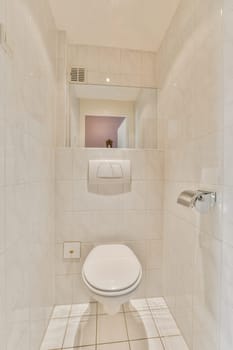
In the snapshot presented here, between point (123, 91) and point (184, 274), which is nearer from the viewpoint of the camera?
point (184, 274)

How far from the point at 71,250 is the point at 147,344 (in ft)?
2.67

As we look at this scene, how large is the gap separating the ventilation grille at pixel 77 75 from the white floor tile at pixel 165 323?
2031 millimetres

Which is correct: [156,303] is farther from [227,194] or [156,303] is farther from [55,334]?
[227,194]

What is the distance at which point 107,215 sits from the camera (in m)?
1.68

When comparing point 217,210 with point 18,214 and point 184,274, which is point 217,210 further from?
point 18,214

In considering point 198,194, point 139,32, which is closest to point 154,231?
point 198,194

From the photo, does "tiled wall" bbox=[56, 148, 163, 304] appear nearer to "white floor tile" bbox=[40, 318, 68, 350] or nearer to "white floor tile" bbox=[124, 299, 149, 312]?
"white floor tile" bbox=[124, 299, 149, 312]

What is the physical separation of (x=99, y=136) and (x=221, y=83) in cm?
105

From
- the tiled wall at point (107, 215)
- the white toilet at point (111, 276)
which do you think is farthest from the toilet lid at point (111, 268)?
the tiled wall at point (107, 215)

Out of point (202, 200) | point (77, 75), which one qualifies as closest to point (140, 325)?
point (202, 200)

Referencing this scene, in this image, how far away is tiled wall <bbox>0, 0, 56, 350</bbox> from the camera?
0.74 m

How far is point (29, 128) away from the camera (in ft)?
3.33

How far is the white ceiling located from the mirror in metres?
0.38

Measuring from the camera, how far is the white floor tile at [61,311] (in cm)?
150
